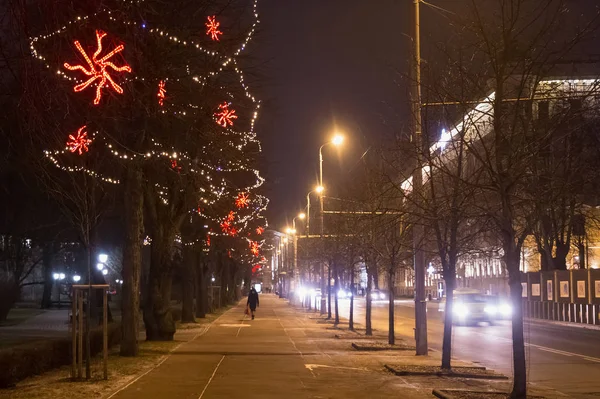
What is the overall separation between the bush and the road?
10018 millimetres

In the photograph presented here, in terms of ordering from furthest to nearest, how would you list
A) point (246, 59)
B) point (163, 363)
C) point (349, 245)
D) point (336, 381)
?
point (349, 245)
point (246, 59)
point (163, 363)
point (336, 381)

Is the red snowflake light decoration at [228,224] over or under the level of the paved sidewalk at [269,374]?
over

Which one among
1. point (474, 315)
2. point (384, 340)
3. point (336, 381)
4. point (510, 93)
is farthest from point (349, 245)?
point (510, 93)

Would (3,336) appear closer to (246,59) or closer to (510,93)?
(246,59)

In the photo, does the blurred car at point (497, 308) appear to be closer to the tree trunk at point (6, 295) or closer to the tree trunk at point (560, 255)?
the tree trunk at point (560, 255)

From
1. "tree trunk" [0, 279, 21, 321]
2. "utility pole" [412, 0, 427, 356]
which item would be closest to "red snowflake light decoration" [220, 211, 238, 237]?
"tree trunk" [0, 279, 21, 321]

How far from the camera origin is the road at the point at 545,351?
59.7 feet

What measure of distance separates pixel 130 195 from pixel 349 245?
1381cm

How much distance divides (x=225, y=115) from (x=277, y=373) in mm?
7437

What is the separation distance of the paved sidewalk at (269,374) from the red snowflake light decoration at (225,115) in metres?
6.03

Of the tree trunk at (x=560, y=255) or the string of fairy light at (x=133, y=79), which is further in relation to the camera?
the tree trunk at (x=560, y=255)

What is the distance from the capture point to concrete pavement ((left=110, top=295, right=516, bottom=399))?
15.1 meters

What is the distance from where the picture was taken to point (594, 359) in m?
23.6

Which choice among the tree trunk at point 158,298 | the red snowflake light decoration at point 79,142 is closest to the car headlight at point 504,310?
the tree trunk at point 158,298
